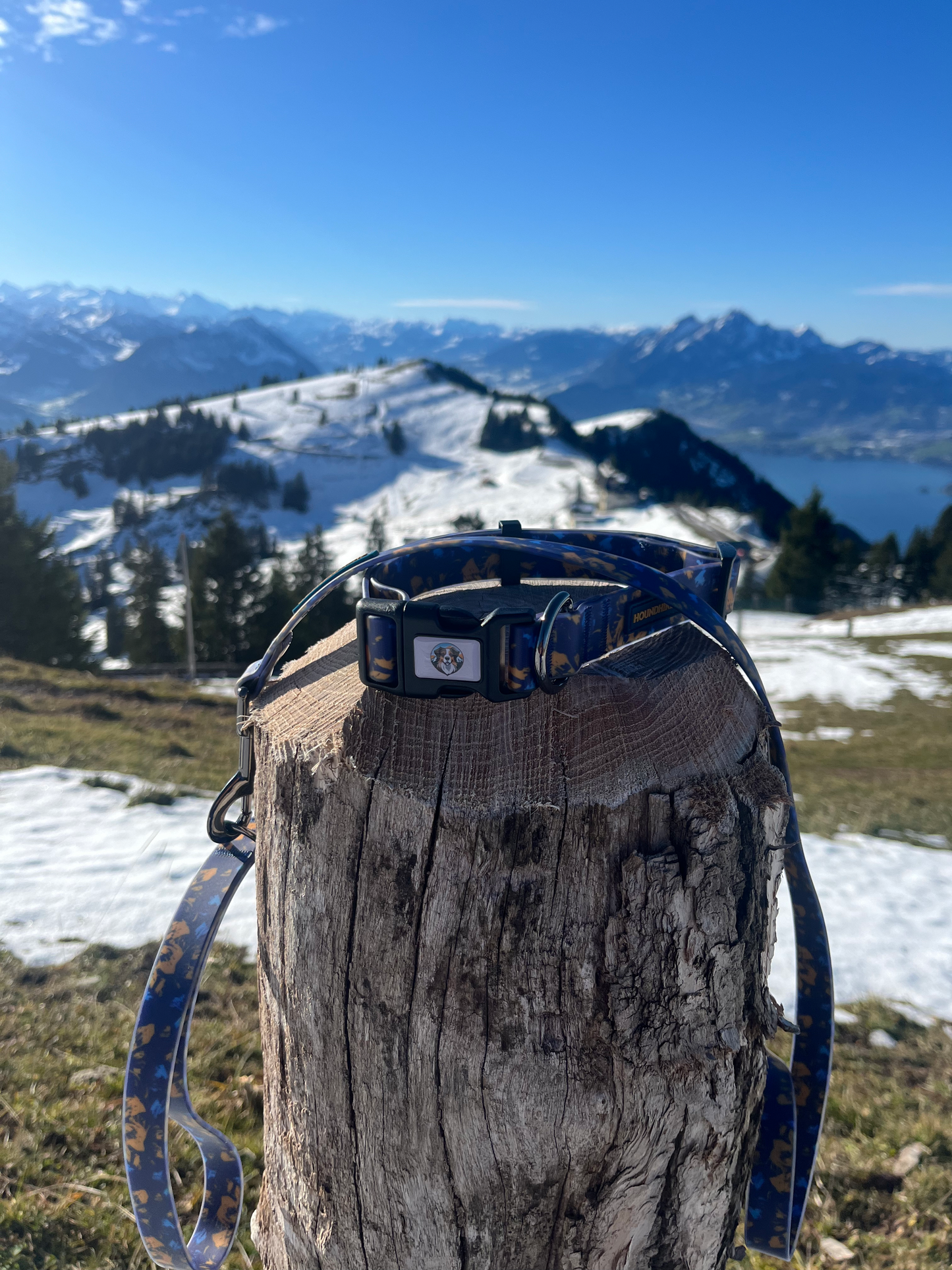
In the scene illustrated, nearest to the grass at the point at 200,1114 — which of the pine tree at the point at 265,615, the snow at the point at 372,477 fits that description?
Result: the pine tree at the point at 265,615

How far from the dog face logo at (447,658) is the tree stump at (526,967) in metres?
0.14

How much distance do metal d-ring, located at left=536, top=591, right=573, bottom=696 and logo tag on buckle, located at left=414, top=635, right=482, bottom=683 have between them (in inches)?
4.8

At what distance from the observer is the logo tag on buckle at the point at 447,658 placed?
1.52 meters

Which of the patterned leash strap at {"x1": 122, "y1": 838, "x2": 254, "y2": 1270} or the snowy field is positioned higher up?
the patterned leash strap at {"x1": 122, "y1": 838, "x2": 254, "y2": 1270}

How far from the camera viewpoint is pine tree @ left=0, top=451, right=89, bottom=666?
99.1 ft

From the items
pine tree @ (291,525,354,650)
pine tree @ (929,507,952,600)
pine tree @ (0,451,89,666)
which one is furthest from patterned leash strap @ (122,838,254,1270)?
pine tree @ (929,507,952,600)

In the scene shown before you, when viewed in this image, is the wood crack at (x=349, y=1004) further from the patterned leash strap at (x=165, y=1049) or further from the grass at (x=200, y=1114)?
the grass at (x=200, y=1114)

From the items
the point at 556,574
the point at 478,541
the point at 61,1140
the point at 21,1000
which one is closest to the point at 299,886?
the point at 478,541

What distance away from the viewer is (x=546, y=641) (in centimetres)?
150

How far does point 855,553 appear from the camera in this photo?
63.0 metres

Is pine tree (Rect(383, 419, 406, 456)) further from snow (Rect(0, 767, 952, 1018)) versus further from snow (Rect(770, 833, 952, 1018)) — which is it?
snow (Rect(770, 833, 952, 1018))

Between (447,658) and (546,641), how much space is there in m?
0.21

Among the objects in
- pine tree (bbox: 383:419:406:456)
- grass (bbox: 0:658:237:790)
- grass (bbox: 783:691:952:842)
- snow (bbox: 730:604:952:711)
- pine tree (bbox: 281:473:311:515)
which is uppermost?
pine tree (bbox: 383:419:406:456)

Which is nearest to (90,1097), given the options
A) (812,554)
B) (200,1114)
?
(200,1114)
